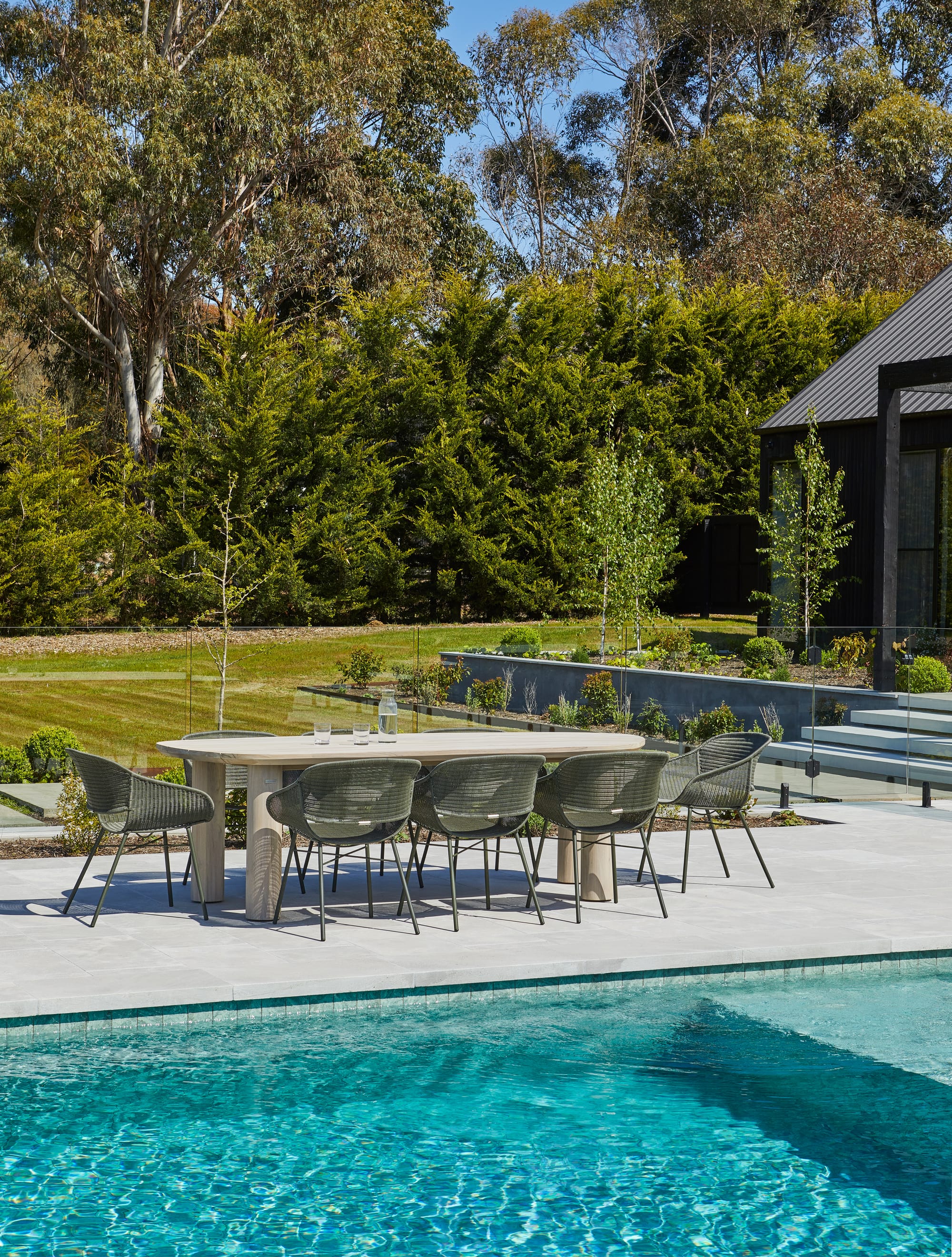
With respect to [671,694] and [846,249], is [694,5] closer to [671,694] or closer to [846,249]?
[846,249]

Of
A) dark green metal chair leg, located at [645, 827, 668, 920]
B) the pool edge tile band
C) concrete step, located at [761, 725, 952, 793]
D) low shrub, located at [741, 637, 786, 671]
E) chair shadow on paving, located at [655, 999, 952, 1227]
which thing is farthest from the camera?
low shrub, located at [741, 637, 786, 671]

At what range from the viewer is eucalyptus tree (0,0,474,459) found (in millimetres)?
22375

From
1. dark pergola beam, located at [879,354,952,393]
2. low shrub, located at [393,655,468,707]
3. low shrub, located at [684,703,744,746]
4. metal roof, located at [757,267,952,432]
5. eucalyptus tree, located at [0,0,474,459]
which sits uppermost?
eucalyptus tree, located at [0,0,474,459]

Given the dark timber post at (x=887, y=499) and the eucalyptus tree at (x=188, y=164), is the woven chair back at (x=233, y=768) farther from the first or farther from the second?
the eucalyptus tree at (x=188, y=164)

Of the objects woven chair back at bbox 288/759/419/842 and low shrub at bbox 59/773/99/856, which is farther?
low shrub at bbox 59/773/99/856

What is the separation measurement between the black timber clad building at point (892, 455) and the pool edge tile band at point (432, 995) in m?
9.06

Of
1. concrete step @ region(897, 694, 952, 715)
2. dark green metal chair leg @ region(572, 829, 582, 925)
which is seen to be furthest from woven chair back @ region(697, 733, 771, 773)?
concrete step @ region(897, 694, 952, 715)

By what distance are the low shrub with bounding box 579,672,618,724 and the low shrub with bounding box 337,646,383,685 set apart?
7.25ft

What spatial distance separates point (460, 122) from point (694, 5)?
10495mm

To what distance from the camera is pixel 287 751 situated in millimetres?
6852

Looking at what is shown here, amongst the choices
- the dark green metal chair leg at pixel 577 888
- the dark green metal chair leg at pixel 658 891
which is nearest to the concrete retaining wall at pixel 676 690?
the dark green metal chair leg at pixel 658 891

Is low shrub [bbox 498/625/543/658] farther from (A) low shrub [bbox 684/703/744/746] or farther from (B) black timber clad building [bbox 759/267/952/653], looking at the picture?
(B) black timber clad building [bbox 759/267/952/653]

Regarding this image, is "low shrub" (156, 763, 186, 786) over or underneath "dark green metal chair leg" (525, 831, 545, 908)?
over

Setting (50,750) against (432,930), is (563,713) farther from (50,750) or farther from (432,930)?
(432,930)
